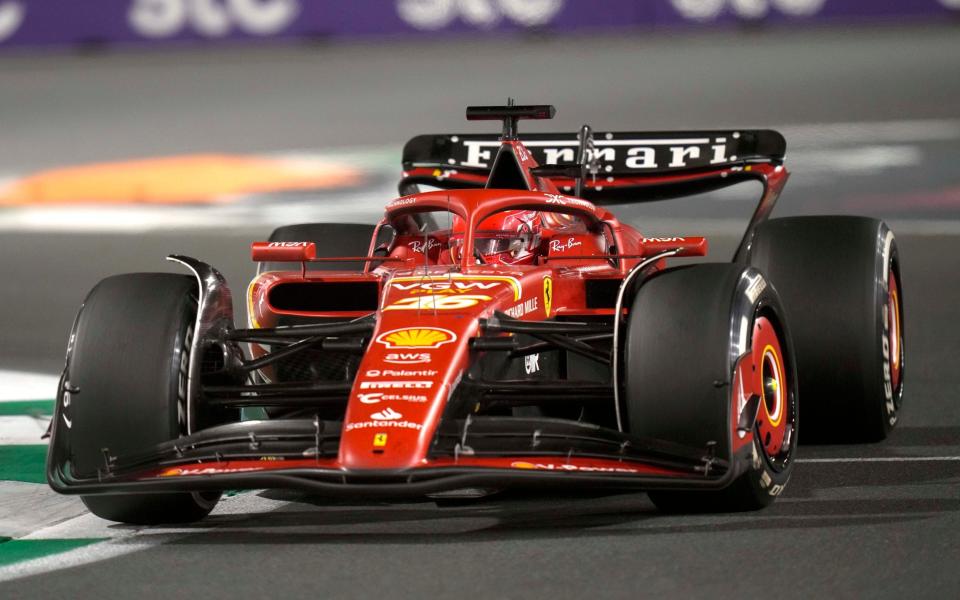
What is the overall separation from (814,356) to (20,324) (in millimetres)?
8046

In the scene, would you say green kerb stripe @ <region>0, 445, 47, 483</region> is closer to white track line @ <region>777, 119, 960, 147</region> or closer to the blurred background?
the blurred background

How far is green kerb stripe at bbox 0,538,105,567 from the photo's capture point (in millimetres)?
5953

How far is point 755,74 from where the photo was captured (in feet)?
71.6

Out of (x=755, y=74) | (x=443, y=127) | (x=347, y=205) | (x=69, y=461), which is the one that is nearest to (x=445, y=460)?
(x=69, y=461)

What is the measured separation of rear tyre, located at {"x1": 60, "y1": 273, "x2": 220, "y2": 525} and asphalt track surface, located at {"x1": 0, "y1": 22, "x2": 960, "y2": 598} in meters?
0.23

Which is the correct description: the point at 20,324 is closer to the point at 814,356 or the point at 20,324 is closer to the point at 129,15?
the point at 814,356

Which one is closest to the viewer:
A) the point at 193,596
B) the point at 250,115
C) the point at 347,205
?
the point at 193,596

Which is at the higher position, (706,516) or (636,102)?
(636,102)

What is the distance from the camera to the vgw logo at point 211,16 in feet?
77.5

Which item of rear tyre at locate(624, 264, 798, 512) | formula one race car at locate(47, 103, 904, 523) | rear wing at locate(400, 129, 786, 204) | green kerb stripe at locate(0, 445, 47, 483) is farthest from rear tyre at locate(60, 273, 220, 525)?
rear wing at locate(400, 129, 786, 204)

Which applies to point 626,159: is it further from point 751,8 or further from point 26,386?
point 751,8

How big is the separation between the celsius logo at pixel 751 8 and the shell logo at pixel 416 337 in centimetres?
1633

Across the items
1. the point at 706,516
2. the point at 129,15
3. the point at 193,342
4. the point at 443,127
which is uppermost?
the point at 129,15

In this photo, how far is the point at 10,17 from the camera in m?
24.8
